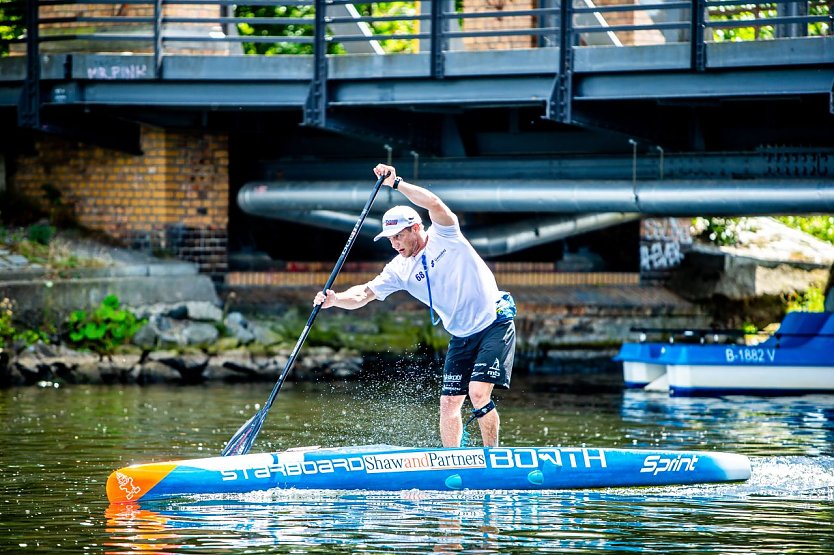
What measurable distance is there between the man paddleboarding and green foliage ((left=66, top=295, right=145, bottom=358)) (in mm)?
8879

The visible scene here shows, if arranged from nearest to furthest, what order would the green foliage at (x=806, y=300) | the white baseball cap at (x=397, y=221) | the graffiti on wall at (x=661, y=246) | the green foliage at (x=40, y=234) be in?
the white baseball cap at (x=397, y=221) < the green foliage at (x=40, y=234) < the green foliage at (x=806, y=300) < the graffiti on wall at (x=661, y=246)

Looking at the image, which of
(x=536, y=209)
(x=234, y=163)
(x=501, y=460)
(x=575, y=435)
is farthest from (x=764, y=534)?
(x=234, y=163)

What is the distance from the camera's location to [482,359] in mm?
10438

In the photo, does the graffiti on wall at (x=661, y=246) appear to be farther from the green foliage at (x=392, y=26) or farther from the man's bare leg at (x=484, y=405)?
the man's bare leg at (x=484, y=405)

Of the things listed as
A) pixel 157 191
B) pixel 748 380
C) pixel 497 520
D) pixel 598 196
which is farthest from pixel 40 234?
pixel 497 520

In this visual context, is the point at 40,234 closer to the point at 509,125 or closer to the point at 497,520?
the point at 509,125

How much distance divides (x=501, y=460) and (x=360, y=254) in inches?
493

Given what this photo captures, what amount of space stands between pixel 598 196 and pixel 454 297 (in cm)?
772

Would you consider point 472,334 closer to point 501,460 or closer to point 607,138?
point 501,460

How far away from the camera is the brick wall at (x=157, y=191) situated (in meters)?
20.7

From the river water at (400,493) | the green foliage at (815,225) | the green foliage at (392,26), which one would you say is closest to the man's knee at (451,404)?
the river water at (400,493)

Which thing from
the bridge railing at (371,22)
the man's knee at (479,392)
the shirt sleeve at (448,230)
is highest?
the bridge railing at (371,22)

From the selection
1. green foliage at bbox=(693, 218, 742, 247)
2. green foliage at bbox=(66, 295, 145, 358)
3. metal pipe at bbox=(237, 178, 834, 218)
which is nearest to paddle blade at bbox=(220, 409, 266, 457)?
metal pipe at bbox=(237, 178, 834, 218)

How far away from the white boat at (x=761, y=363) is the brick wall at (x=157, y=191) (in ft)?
21.3
